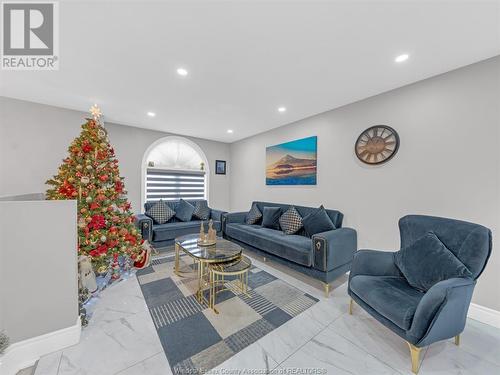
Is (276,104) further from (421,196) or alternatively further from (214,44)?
(421,196)

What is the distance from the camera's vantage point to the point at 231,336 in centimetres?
162

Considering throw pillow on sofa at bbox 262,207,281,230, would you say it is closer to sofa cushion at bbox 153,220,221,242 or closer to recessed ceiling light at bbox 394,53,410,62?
sofa cushion at bbox 153,220,221,242

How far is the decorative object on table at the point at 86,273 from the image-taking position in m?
1.98

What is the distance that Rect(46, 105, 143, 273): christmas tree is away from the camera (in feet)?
7.45

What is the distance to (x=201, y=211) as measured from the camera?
4555mm

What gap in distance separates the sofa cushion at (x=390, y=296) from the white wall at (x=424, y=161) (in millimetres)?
920

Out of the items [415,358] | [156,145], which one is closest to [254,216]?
[156,145]

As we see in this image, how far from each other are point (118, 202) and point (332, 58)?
3122mm

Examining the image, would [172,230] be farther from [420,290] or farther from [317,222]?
[420,290]

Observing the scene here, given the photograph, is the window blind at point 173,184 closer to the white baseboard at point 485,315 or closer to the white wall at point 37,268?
the white wall at point 37,268

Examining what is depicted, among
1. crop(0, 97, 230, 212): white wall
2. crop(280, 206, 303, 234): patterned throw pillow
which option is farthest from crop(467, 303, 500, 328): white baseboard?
crop(0, 97, 230, 212): white wall

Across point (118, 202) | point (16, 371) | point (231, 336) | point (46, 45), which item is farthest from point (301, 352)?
point (46, 45)

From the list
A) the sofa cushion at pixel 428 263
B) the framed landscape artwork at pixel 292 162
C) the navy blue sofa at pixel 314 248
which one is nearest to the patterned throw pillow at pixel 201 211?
the navy blue sofa at pixel 314 248

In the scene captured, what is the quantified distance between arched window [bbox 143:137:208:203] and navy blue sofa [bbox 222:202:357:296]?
2272 millimetres
